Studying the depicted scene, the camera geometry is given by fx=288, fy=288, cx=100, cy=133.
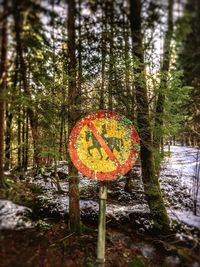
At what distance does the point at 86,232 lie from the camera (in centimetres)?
676

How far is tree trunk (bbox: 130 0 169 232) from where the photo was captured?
5.66m

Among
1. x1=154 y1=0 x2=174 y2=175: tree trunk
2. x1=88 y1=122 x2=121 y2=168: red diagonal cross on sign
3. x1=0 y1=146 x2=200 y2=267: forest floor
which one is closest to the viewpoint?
x1=88 y1=122 x2=121 y2=168: red diagonal cross on sign

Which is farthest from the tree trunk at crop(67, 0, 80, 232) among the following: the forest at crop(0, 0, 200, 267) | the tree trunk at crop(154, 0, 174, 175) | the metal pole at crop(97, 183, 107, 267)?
the tree trunk at crop(154, 0, 174, 175)

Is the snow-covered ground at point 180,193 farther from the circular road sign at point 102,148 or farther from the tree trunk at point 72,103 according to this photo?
the circular road sign at point 102,148

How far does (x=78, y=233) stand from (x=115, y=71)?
375 cm

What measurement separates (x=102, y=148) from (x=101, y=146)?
0.10 ft

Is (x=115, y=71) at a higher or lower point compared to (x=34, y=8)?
lower

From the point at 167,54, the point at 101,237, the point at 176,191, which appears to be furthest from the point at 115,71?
the point at 176,191

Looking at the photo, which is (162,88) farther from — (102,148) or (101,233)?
(101,233)

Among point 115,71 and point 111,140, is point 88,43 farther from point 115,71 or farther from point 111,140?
point 111,140

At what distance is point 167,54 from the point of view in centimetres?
581

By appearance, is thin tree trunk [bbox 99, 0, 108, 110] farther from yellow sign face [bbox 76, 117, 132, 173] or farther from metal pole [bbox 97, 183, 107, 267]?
metal pole [bbox 97, 183, 107, 267]

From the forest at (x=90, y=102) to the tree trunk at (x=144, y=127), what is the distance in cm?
3

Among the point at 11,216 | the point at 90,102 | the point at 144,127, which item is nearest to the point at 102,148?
the point at 90,102
